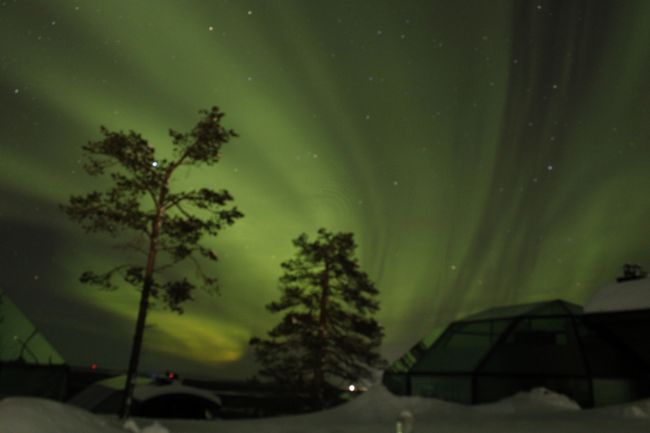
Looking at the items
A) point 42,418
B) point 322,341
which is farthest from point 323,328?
point 42,418

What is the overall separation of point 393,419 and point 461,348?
4.70m

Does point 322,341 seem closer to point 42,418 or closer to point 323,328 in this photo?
point 323,328

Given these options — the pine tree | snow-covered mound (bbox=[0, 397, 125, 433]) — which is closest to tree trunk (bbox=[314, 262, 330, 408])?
the pine tree

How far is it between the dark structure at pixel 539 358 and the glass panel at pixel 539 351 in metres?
0.02

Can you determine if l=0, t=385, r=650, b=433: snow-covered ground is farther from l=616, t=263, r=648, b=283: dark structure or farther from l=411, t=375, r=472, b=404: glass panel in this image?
l=616, t=263, r=648, b=283: dark structure

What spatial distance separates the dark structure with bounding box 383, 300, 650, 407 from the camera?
523 inches

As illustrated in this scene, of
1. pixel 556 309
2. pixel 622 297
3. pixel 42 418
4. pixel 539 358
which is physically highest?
pixel 622 297

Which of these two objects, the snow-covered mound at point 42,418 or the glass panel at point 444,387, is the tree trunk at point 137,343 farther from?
the glass panel at point 444,387

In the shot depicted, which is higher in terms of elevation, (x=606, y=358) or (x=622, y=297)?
(x=622, y=297)

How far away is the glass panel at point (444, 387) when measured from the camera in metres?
14.8

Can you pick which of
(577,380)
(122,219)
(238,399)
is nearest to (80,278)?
(122,219)

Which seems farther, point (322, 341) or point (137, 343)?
point (322, 341)

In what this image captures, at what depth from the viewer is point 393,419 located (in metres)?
12.2

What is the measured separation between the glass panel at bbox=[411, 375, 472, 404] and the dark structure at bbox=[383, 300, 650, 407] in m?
0.02
